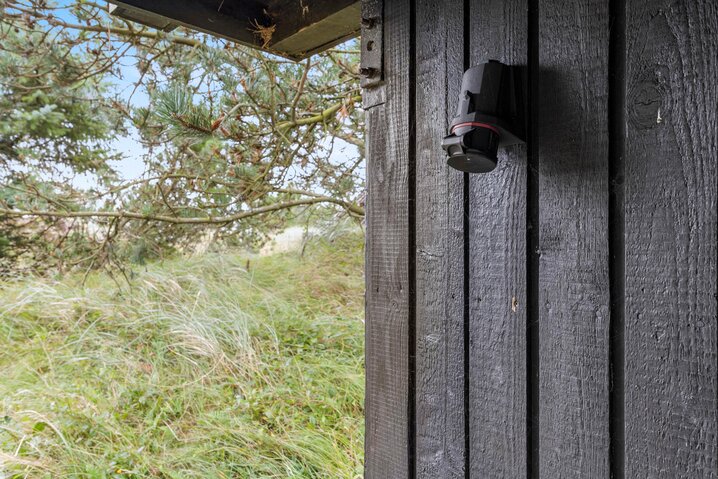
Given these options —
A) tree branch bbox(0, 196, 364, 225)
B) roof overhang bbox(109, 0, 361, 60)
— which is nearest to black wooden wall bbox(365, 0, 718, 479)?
roof overhang bbox(109, 0, 361, 60)

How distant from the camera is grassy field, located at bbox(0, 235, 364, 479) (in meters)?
2.31

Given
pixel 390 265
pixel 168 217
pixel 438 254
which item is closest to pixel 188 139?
pixel 168 217

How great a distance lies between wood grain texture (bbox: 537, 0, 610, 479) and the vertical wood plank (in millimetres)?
320

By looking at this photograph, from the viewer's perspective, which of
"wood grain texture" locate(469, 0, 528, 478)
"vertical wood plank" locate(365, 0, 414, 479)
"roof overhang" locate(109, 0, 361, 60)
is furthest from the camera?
"roof overhang" locate(109, 0, 361, 60)

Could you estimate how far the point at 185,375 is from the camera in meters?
3.09

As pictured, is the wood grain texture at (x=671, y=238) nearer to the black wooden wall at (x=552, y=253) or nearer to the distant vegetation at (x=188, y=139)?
the black wooden wall at (x=552, y=253)

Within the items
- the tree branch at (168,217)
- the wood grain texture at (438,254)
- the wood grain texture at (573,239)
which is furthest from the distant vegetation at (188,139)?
the wood grain texture at (573,239)

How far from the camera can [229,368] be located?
10.4 feet

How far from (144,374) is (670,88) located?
3233 millimetres

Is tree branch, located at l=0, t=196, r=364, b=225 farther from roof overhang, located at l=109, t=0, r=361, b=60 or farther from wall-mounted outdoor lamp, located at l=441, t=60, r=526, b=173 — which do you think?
wall-mounted outdoor lamp, located at l=441, t=60, r=526, b=173

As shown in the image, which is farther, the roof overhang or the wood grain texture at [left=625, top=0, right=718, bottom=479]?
the roof overhang

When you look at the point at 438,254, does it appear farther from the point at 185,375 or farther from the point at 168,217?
the point at 185,375

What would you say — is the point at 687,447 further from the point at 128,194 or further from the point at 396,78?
the point at 128,194

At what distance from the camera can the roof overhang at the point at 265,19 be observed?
4.37 feet
